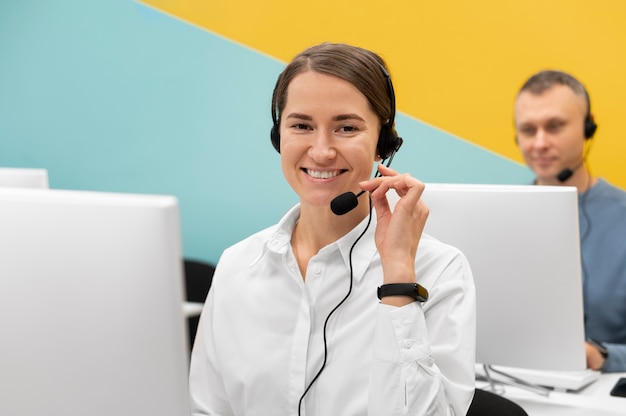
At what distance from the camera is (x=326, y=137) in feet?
4.76

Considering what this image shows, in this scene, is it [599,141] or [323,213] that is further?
[599,141]

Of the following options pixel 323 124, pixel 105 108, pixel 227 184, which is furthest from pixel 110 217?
pixel 105 108

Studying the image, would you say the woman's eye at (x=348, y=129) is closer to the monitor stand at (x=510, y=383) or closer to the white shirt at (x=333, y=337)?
the white shirt at (x=333, y=337)

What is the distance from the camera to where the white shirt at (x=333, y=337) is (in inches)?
49.4

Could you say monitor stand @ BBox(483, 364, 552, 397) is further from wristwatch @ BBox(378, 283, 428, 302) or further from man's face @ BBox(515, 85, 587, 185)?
man's face @ BBox(515, 85, 587, 185)

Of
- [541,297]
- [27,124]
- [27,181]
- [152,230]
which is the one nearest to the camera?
[152,230]

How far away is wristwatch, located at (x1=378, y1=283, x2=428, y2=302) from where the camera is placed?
4.17ft

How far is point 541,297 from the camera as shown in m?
1.57

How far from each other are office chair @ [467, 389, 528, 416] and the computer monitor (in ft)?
2.46

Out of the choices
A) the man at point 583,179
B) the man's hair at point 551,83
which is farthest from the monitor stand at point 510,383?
the man's hair at point 551,83

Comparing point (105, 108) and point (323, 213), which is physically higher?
point (105, 108)

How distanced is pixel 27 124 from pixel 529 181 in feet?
7.76

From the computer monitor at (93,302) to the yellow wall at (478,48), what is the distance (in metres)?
2.16

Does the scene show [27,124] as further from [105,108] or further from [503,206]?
[503,206]
